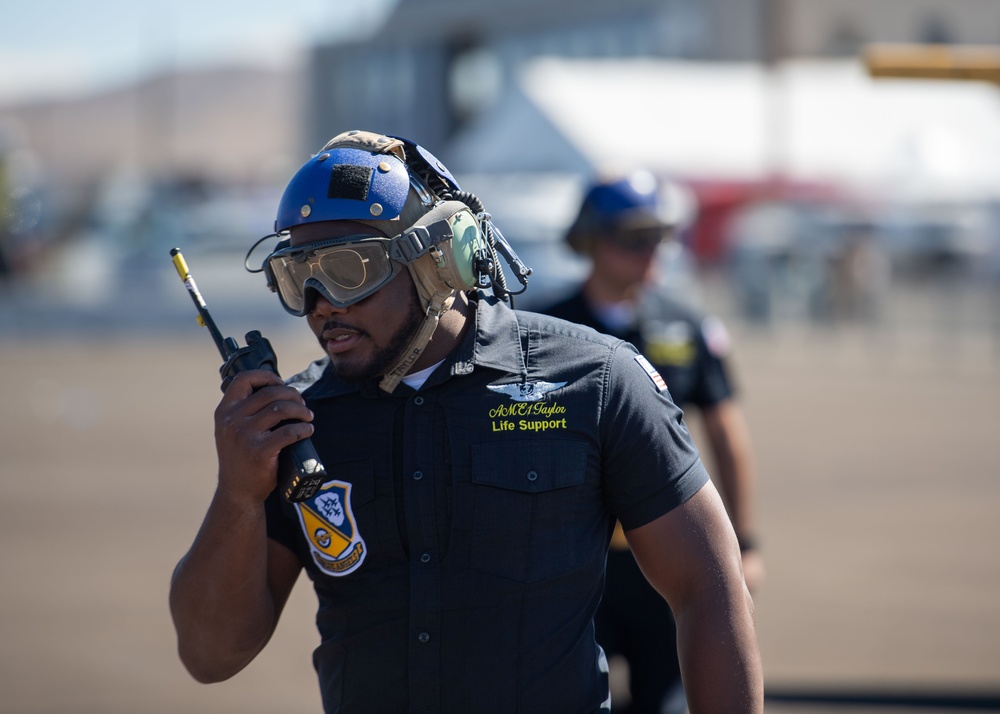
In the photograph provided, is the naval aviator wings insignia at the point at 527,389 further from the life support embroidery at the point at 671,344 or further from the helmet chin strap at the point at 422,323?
the life support embroidery at the point at 671,344

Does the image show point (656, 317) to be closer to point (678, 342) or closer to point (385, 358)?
point (678, 342)

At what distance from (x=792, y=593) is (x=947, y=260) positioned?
30.9 m

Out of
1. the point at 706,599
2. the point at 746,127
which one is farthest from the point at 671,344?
the point at 746,127

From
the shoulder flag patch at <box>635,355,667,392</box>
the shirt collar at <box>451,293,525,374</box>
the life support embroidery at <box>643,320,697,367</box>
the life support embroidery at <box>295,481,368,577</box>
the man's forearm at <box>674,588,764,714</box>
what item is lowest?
the man's forearm at <box>674,588,764,714</box>

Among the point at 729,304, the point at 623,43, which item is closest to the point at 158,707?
the point at 729,304

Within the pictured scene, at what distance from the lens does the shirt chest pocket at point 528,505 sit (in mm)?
2447

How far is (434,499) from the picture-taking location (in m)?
2.49

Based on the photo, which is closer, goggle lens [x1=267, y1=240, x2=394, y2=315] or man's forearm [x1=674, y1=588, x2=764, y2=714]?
man's forearm [x1=674, y1=588, x2=764, y2=714]

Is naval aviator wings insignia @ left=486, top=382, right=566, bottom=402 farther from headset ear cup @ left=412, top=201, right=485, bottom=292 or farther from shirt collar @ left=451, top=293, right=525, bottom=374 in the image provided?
headset ear cup @ left=412, top=201, right=485, bottom=292

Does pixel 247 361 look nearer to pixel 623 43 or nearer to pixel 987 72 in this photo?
pixel 987 72

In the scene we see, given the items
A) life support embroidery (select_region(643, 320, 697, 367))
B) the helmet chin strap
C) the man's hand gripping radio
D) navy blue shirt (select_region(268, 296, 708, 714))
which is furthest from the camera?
life support embroidery (select_region(643, 320, 697, 367))

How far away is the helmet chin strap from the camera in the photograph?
2557 mm

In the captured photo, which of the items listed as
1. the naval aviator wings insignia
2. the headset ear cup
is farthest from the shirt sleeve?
the headset ear cup

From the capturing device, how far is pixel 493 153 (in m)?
38.8
